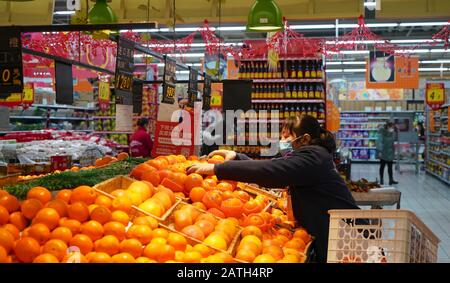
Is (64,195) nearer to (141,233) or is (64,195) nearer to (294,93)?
(141,233)

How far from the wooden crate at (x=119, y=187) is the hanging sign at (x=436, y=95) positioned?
16974 millimetres

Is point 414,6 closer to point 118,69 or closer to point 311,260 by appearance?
point 118,69

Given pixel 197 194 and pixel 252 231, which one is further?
pixel 197 194

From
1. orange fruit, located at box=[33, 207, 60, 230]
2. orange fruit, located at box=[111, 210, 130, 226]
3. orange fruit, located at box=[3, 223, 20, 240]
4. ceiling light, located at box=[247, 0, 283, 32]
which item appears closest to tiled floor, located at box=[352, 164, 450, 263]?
ceiling light, located at box=[247, 0, 283, 32]

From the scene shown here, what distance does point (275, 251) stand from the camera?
291 centimetres

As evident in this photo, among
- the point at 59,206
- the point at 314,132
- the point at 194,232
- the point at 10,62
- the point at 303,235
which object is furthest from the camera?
the point at 10,62

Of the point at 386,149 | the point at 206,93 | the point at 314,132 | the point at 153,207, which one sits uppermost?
the point at 206,93

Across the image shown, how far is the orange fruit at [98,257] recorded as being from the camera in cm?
240

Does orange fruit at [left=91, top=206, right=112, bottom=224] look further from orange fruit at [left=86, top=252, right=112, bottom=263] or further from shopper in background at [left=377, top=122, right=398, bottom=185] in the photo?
shopper in background at [left=377, top=122, right=398, bottom=185]

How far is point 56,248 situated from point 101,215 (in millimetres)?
359

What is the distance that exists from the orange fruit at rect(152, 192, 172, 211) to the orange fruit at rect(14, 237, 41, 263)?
3.04 ft

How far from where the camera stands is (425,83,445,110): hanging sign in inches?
732

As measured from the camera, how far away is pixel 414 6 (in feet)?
34.9

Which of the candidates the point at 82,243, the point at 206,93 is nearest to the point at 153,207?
the point at 82,243
